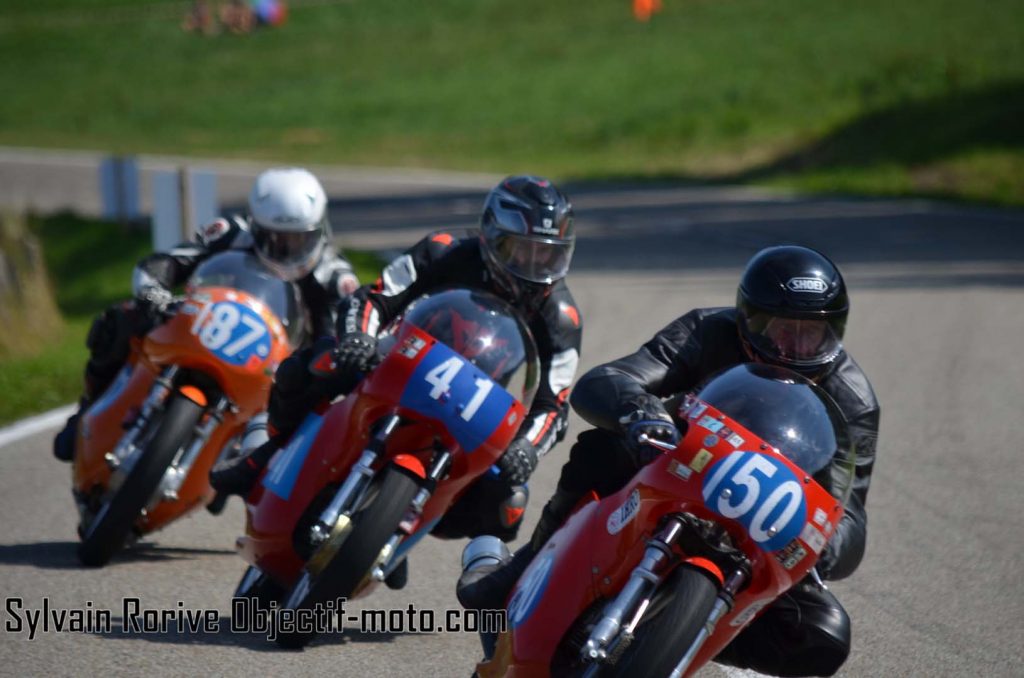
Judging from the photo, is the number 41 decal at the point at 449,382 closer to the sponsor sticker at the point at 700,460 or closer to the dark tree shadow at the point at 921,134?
the sponsor sticker at the point at 700,460

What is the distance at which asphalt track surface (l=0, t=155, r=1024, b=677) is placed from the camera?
17.7ft

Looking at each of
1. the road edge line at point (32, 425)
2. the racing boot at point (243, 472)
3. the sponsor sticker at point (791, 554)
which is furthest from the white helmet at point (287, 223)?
the sponsor sticker at point (791, 554)

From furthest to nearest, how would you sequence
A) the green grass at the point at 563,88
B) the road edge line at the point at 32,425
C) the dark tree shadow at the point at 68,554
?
the green grass at the point at 563,88 → the road edge line at the point at 32,425 → the dark tree shadow at the point at 68,554

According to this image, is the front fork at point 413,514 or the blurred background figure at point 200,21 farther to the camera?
the blurred background figure at point 200,21

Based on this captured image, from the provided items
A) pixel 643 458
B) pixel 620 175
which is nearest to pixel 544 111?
pixel 620 175

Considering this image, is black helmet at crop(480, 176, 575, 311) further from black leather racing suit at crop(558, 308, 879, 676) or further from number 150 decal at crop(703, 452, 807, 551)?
number 150 decal at crop(703, 452, 807, 551)

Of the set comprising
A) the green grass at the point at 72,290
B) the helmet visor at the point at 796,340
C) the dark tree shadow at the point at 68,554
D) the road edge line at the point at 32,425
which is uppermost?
the helmet visor at the point at 796,340

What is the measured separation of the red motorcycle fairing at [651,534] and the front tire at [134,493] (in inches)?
94.5

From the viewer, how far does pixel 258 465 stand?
19.8 ft

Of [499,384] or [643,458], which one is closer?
[643,458]

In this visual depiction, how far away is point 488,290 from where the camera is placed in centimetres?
625

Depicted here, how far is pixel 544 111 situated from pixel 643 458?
124 feet

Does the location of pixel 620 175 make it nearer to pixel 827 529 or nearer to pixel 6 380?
pixel 6 380

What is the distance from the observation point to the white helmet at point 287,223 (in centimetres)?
714
